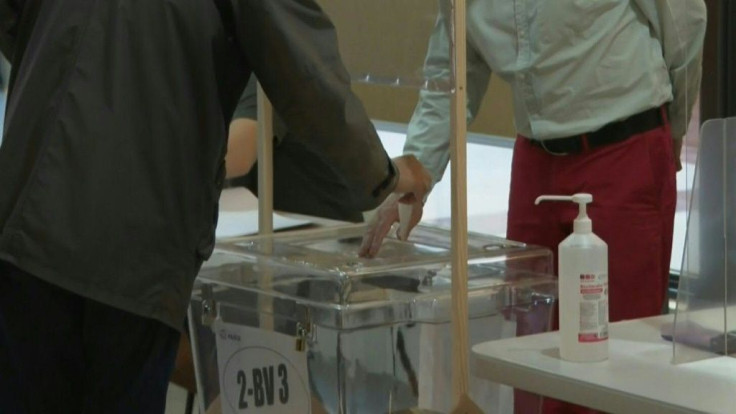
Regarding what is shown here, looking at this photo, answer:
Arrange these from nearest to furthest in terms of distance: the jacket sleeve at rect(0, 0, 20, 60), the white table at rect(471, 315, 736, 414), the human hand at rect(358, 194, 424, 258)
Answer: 1. the white table at rect(471, 315, 736, 414)
2. the jacket sleeve at rect(0, 0, 20, 60)
3. the human hand at rect(358, 194, 424, 258)

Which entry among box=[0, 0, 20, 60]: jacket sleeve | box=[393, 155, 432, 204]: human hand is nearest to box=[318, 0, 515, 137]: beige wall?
box=[393, 155, 432, 204]: human hand

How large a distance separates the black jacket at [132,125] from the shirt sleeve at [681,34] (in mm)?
713

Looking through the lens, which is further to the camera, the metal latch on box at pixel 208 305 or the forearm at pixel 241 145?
the forearm at pixel 241 145

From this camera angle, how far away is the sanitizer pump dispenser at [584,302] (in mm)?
1602

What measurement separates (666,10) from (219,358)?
39.9 inches

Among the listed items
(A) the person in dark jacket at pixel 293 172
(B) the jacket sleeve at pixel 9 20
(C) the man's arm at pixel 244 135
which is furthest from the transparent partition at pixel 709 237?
(C) the man's arm at pixel 244 135

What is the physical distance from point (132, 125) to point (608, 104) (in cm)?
92

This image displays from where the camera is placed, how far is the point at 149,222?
1.72 metres

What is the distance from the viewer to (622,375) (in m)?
1.53

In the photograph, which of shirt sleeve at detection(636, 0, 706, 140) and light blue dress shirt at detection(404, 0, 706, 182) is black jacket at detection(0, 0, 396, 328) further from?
shirt sleeve at detection(636, 0, 706, 140)

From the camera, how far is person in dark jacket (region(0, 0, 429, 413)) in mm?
1690

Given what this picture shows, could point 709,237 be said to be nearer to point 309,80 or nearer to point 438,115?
point 309,80

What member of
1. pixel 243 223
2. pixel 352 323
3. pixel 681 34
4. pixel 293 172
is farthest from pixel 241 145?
pixel 681 34

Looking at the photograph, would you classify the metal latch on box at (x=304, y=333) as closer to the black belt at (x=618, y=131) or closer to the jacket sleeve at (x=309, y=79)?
the jacket sleeve at (x=309, y=79)
